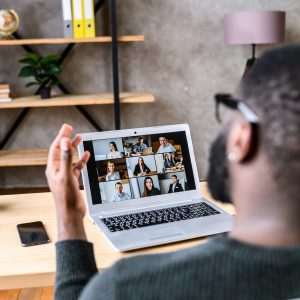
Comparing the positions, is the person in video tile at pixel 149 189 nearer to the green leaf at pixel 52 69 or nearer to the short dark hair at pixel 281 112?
the short dark hair at pixel 281 112

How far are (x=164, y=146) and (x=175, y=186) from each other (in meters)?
0.12

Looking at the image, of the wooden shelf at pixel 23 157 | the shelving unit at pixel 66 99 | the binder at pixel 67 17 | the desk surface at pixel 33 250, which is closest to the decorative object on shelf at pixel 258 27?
the shelving unit at pixel 66 99

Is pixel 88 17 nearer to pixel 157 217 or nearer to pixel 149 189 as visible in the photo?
pixel 149 189

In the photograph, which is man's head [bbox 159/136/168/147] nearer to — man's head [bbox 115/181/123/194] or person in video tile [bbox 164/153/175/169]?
person in video tile [bbox 164/153/175/169]

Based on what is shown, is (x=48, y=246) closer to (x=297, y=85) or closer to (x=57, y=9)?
(x=297, y=85)

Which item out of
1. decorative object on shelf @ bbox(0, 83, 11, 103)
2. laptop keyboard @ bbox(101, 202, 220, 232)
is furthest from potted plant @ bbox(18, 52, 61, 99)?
laptop keyboard @ bbox(101, 202, 220, 232)

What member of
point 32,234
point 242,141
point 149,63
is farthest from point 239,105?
point 149,63

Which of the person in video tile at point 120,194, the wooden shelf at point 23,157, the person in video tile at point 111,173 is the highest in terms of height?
the person in video tile at point 111,173

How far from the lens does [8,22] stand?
3137 millimetres

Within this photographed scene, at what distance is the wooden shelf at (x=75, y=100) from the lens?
10.3 ft

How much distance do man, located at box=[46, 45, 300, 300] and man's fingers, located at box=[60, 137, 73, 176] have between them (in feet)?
1.04

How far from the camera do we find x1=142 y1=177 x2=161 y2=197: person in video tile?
1.38m

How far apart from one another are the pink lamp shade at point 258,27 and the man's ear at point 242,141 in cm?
262

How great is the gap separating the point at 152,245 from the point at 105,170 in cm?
31
